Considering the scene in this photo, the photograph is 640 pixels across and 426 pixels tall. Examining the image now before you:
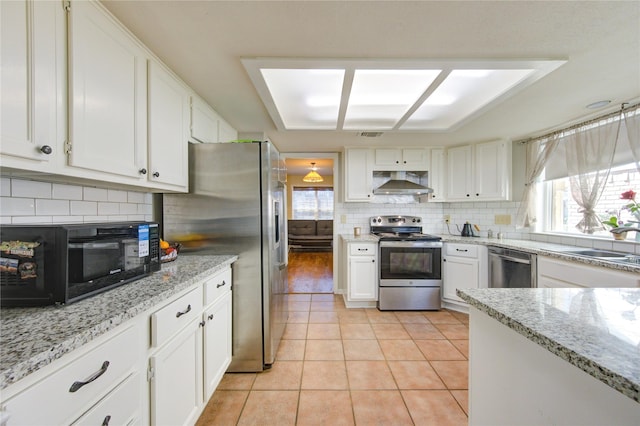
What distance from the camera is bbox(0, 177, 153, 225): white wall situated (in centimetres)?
106

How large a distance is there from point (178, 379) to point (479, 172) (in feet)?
11.9

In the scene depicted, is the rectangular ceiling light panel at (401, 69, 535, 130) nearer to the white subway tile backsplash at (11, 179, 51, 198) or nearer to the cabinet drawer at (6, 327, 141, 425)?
the cabinet drawer at (6, 327, 141, 425)

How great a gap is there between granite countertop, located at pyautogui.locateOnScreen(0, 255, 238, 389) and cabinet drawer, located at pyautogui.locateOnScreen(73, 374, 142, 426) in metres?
0.23

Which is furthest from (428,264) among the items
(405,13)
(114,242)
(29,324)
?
(29,324)

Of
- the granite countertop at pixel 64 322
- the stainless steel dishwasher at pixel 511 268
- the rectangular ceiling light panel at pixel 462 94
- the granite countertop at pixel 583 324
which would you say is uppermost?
the rectangular ceiling light panel at pixel 462 94

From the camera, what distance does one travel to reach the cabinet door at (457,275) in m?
2.89

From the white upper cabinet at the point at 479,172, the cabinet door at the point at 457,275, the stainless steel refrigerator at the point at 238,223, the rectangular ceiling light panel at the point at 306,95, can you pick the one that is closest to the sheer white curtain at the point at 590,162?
the white upper cabinet at the point at 479,172

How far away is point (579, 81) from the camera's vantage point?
66.4 inches

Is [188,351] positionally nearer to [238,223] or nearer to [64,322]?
[64,322]

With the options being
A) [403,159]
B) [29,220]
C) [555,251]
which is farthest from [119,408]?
[403,159]

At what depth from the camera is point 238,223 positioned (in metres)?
1.89

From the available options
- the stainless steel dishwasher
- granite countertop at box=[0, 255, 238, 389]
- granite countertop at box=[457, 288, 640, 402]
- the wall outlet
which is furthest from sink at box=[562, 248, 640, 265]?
granite countertop at box=[0, 255, 238, 389]

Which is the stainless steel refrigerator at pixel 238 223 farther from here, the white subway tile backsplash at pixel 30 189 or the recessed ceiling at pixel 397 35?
the white subway tile backsplash at pixel 30 189

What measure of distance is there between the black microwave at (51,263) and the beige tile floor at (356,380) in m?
1.14
